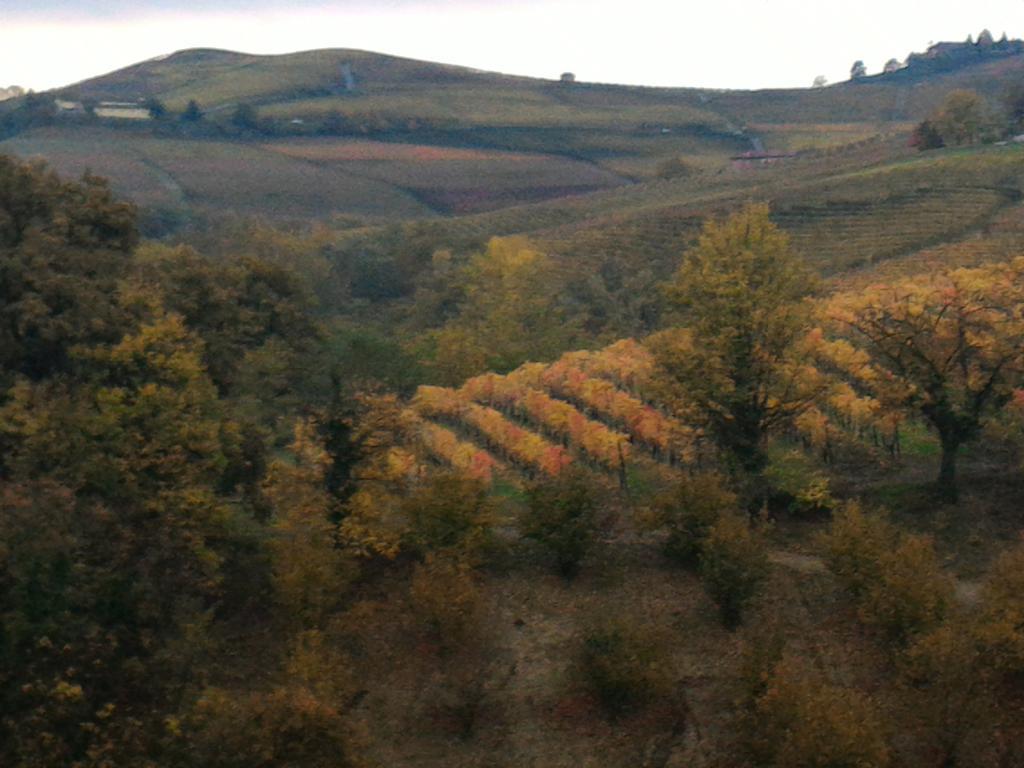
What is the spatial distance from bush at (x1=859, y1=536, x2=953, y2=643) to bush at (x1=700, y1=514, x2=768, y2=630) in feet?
6.35

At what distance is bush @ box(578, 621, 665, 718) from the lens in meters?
17.0

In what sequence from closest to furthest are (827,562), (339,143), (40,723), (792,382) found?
(40,723) → (827,562) → (792,382) → (339,143)

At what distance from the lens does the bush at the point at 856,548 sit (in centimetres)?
1873

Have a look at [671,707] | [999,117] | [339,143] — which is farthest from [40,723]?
[339,143]

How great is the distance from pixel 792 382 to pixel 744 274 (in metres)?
2.48

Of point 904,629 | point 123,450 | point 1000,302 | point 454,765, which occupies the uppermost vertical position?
point 1000,302

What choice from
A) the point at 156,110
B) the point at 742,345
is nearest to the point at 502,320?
the point at 742,345

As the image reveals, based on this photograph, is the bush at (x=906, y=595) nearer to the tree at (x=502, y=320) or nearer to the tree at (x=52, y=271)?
the tree at (x=52, y=271)

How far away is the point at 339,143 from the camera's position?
88.6 meters

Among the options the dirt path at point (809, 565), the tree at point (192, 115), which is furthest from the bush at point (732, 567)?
the tree at point (192, 115)

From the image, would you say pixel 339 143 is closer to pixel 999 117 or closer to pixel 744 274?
pixel 999 117

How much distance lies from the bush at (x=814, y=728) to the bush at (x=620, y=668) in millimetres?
2077

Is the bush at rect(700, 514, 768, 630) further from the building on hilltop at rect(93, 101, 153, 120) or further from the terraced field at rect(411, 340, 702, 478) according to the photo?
the building on hilltop at rect(93, 101, 153, 120)

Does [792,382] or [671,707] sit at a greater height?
[792,382]
